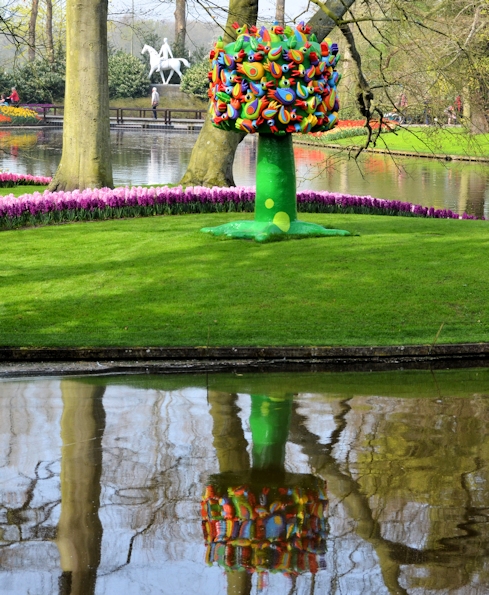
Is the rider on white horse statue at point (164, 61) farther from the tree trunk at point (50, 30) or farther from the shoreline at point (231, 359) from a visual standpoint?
the shoreline at point (231, 359)

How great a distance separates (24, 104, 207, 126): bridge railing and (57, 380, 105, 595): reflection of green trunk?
49.0 metres

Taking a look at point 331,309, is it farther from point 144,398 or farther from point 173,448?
point 173,448

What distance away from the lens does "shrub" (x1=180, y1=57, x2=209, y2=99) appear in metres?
61.9

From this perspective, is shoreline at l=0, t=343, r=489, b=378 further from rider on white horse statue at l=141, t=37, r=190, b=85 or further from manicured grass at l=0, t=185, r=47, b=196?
rider on white horse statue at l=141, t=37, r=190, b=85

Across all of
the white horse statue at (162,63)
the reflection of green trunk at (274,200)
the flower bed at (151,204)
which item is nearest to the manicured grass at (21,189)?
the flower bed at (151,204)

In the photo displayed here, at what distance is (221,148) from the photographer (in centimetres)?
1883

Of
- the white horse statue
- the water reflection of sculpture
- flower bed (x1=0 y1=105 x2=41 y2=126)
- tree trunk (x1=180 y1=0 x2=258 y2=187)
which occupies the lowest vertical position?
the water reflection of sculpture

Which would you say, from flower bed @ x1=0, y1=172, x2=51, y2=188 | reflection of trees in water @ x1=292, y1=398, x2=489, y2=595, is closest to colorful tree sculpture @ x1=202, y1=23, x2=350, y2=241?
reflection of trees in water @ x1=292, y1=398, x2=489, y2=595

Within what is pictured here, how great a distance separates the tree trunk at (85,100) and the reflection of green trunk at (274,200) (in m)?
5.33

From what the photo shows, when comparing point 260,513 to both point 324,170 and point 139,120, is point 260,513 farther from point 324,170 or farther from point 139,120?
point 139,120

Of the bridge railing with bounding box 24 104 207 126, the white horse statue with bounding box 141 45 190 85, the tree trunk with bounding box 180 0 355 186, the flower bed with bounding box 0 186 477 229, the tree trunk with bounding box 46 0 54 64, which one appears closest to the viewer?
the flower bed with bounding box 0 186 477 229

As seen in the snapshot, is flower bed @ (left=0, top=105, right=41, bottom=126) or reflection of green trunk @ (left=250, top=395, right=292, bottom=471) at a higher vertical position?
flower bed @ (left=0, top=105, right=41, bottom=126)

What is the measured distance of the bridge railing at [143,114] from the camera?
56.8 m

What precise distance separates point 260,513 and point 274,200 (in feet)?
26.5
